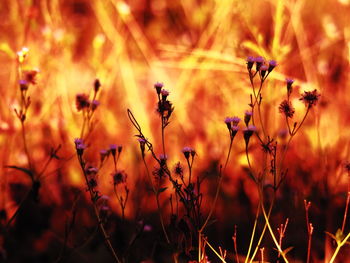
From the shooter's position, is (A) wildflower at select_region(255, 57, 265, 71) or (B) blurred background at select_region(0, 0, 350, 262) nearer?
(A) wildflower at select_region(255, 57, 265, 71)

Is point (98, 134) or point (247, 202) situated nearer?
point (247, 202)

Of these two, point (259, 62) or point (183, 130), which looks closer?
point (259, 62)

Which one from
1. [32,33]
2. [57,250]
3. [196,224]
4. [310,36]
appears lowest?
[57,250]

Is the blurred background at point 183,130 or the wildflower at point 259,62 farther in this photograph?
the blurred background at point 183,130

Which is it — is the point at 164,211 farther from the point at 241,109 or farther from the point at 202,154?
the point at 241,109

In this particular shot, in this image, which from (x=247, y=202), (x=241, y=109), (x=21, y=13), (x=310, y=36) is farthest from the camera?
(x=310, y=36)

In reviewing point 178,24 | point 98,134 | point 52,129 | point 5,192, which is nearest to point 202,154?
point 98,134

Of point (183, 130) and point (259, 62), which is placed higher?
point (259, 62)

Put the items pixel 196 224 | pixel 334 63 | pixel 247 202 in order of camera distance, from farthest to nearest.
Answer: pixel 334 63, pixel 247 202, pixel 196 224
